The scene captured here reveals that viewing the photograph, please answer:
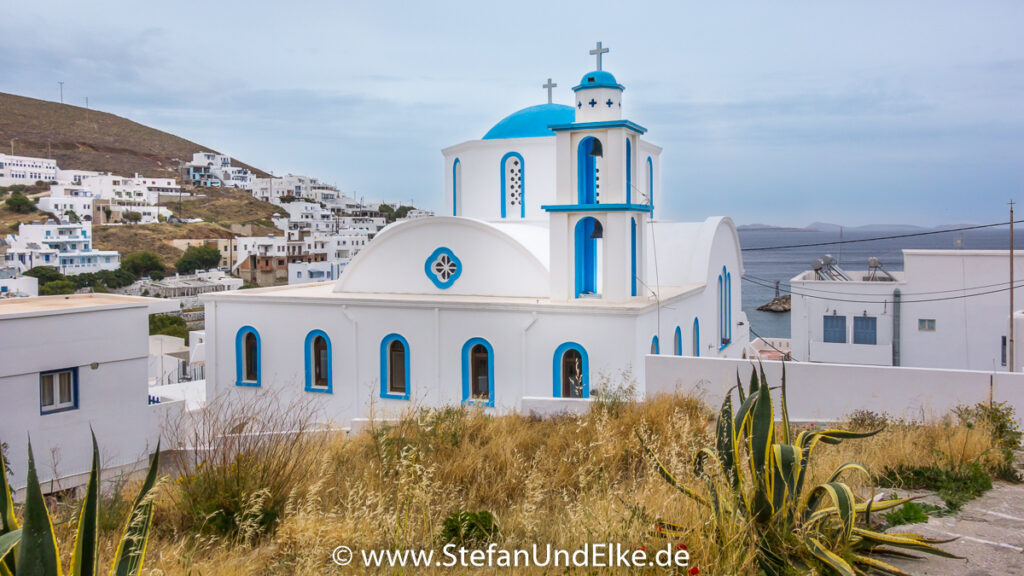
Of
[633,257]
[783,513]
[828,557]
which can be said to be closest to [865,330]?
[633,257]

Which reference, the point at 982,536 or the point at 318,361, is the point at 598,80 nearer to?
the point at 318,361

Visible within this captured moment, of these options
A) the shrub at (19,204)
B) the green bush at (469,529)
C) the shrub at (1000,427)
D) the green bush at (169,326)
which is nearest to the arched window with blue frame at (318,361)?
the shrub at (1000,427)

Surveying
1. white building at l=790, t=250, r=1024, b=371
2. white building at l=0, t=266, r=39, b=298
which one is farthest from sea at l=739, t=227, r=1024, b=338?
white building at l=0, t=266, r=39, b=298

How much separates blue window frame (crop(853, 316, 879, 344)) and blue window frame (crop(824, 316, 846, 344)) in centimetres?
35

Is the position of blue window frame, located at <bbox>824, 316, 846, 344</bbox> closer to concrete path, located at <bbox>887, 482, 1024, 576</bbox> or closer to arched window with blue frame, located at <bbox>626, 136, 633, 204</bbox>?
arched window with blue frame, located at <bbox>626, 136, 633, 204</bbox>

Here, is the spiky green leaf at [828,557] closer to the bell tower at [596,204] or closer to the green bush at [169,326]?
the bell tower at [596,204]

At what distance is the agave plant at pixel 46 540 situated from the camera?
2.65 metres

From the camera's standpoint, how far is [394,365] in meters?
13.6

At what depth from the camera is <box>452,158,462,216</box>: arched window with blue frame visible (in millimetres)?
17109

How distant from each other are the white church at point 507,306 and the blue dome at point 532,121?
0.42 m

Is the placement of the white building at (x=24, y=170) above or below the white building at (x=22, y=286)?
above

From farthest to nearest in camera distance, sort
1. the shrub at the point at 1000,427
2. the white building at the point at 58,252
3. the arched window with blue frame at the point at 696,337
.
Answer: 1. the white building at the point at 58,252
2. the arched window with blue frame at the point at 696,337
3. the shrub at the point at 1000,427

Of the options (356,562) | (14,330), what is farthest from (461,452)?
(14,330)

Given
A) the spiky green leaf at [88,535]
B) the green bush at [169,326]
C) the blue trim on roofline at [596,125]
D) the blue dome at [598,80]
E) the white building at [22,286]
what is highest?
the blue dome at [598,80]
